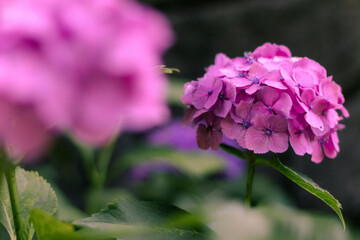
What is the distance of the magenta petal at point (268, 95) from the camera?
702 millimetres

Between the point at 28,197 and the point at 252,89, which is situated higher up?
the point at 252,89

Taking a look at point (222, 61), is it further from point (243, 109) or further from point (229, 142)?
point (229, 142)

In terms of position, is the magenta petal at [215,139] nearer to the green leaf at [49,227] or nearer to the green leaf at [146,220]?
the green leaf at [146,220]

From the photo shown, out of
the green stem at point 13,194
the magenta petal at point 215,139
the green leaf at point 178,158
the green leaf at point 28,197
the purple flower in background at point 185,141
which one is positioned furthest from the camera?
the purple flower in background at point 185,141

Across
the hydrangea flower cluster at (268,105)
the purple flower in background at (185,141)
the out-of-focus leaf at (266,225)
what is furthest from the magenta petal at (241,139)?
the purple flower in background at (185,141)

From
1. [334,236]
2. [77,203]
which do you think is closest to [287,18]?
[77,203]

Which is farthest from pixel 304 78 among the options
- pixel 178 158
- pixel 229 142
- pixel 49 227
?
pixel 229 142

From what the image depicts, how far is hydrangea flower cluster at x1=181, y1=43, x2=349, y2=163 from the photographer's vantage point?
71 cm

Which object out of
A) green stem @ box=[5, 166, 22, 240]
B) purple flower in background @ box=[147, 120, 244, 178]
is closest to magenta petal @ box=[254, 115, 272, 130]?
green stem @ box=[5, 166, 22, 240]

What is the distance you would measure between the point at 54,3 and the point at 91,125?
0.10 meters

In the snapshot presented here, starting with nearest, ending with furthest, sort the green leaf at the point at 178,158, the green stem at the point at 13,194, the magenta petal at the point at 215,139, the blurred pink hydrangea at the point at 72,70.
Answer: the blurred pink hydrangea at the point at 72,70, the green stem at the point at 13,194, the magenta petal at the point at 215,139, the green leaf at the point at 178,158

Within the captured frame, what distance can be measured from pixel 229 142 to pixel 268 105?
144 cm

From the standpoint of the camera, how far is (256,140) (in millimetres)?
715

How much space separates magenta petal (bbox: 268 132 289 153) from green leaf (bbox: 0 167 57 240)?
1.04 feet
